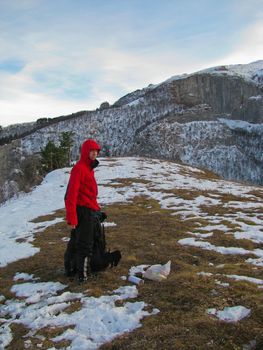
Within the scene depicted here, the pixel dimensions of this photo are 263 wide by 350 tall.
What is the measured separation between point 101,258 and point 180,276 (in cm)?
170

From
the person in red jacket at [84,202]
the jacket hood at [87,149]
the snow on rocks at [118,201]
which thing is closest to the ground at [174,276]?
the snow on rocks at [118,201]

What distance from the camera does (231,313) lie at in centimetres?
620

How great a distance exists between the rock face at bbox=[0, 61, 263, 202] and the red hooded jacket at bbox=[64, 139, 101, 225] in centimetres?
11078

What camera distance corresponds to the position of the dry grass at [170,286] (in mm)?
5551

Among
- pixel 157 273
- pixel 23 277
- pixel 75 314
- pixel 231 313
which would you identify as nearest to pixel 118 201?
pixel 23 277

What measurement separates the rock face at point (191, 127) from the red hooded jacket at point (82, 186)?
11078 centimetres

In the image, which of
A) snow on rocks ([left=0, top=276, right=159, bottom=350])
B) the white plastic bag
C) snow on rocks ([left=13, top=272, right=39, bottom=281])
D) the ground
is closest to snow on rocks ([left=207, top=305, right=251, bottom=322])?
the ground

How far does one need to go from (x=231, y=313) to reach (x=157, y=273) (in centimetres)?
222

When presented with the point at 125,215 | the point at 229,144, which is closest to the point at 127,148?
the point at 229,144

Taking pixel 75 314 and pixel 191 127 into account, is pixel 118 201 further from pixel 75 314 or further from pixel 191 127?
pixel 191 127

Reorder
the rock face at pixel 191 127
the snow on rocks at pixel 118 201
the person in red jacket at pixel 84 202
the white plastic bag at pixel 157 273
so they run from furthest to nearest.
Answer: the rock face at pixel 191 127, the snow on rocks at pixel 118 201, the person in red jacket at pixel 84 202, the white plastic bag at pixel 157 273

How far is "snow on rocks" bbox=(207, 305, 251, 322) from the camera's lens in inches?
237

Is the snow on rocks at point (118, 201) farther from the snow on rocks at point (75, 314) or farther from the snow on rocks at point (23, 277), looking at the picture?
the snow on rocks at point (75, 314)

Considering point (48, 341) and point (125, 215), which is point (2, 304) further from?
point (125, 215)
